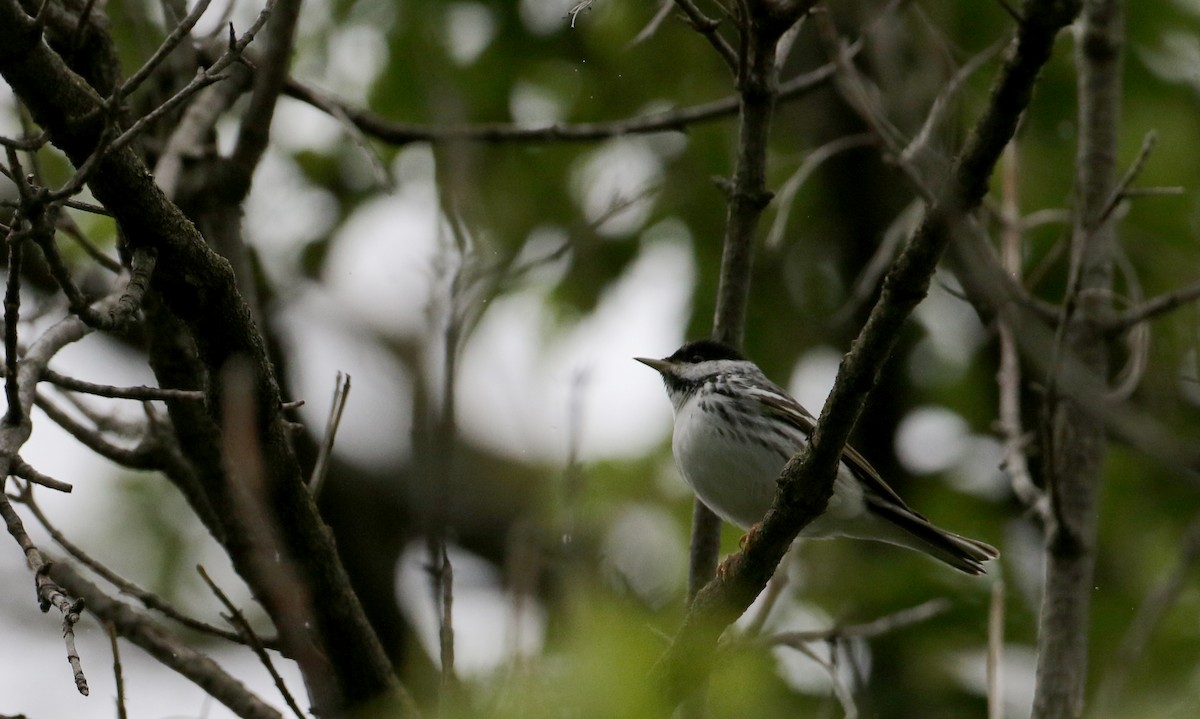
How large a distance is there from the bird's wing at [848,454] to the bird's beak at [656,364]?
62cm

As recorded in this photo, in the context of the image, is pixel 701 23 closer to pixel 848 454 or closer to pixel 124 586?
pixel 848 454

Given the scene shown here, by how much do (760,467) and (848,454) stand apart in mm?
378

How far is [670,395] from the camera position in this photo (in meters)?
6.38

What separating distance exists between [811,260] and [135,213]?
5670 millimetres

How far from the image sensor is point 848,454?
5.36 metres

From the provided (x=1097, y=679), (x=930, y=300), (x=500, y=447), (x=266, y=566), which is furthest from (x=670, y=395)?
(x=266, y=566)

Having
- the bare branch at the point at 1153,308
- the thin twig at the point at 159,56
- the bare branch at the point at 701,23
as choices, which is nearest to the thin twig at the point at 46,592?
the thin twig at the point at 159,56

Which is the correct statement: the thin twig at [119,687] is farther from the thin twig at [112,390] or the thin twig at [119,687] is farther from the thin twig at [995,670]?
the thin twig at [995,670]

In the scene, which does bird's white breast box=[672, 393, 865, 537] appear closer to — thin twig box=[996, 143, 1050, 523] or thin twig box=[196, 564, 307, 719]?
thin twig box=[996, 143, 1050, 523]

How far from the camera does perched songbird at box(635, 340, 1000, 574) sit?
5.30 metres

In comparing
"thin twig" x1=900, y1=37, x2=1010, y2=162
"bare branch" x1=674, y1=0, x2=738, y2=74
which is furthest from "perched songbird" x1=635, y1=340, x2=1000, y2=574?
"bare branch" x1=674, y1=0, x2=738, y2=74

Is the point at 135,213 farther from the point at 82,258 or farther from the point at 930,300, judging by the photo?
the point at 930,300

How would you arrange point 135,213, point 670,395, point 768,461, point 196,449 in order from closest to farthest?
point 135,213, point 196,449, point 768,461, point 670,395

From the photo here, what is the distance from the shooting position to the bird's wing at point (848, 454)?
5305 mm
